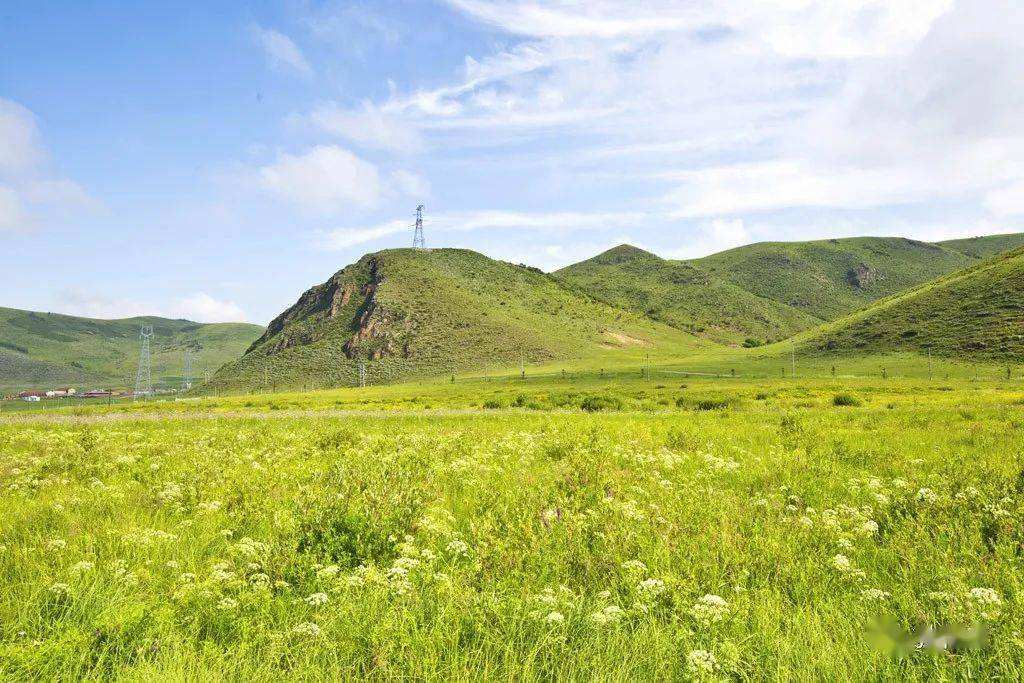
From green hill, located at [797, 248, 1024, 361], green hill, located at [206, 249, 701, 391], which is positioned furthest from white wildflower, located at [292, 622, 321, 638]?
green hill, located at [206, 249, 701, 391]

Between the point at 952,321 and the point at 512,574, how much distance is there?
12689cm

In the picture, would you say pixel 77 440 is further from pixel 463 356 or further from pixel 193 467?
pixel 463 356

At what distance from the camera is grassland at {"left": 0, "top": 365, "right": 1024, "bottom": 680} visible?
418 centimetres

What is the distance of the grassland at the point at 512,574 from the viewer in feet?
13.7

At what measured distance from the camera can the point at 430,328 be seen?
143m

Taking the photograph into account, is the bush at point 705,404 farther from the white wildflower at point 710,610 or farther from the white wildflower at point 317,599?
the white wildflower at point 317,599

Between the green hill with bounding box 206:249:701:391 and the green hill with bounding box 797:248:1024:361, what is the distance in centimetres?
4492

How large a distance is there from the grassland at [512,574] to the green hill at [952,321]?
104 m

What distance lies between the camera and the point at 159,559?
5.95 metres

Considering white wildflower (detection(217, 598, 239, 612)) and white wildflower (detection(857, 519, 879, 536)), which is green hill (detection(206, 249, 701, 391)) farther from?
white wildflower (detection(217, 598, 239, 612))

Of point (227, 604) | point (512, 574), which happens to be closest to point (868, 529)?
point (512, 574)

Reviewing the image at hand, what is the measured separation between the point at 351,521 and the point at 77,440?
1315 cm

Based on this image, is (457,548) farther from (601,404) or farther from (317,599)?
(601,404)

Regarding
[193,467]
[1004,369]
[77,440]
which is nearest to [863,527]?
[193,467]
